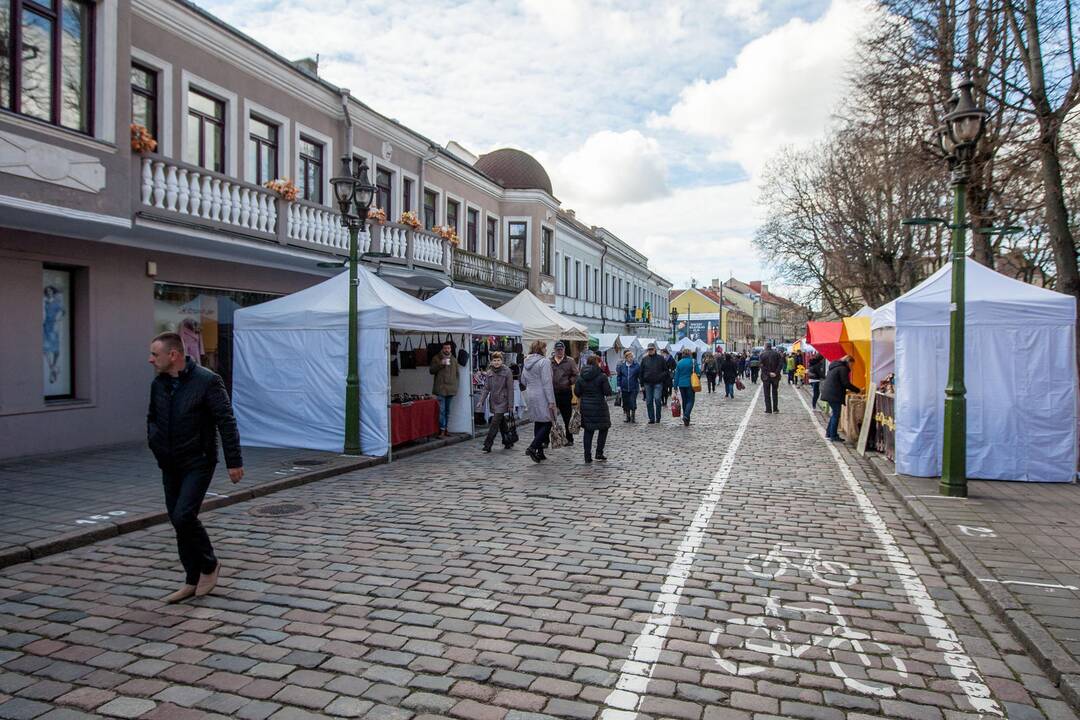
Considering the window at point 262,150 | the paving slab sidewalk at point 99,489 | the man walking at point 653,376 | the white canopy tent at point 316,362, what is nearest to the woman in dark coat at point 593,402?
the white canopy tent at point 316,362

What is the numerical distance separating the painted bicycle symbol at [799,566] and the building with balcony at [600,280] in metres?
28.9

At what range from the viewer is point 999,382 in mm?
9977

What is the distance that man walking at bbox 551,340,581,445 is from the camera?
1327cm

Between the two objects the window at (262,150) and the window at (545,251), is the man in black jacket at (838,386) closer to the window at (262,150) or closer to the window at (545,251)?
the window at (262,150)

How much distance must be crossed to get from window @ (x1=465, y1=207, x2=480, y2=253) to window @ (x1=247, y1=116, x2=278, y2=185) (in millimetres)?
10397

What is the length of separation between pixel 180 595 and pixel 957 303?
8.50 metres

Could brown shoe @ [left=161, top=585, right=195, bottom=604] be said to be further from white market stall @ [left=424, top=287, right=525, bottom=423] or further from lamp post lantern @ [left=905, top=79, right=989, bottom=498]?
white market stall @ [left=424, top=287, right=525, bottom=423]

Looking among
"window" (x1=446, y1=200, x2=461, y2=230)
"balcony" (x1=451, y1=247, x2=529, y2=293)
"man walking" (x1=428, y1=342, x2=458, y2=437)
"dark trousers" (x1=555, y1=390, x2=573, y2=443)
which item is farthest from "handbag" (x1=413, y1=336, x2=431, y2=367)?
"window" (x1=446, y1=200, x2=461, y2=230)

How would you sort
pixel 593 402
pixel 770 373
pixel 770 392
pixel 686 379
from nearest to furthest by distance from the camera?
1. pixel 593 402
2. pixel 686 379
3. pixel 770 373
4. pixel 770 392

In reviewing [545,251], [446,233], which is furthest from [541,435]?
[545,251]

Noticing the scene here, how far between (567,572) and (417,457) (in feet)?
22.8

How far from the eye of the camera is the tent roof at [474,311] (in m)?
14.8

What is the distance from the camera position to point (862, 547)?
22.1ft

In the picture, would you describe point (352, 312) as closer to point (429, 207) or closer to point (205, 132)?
point (205, 132)
